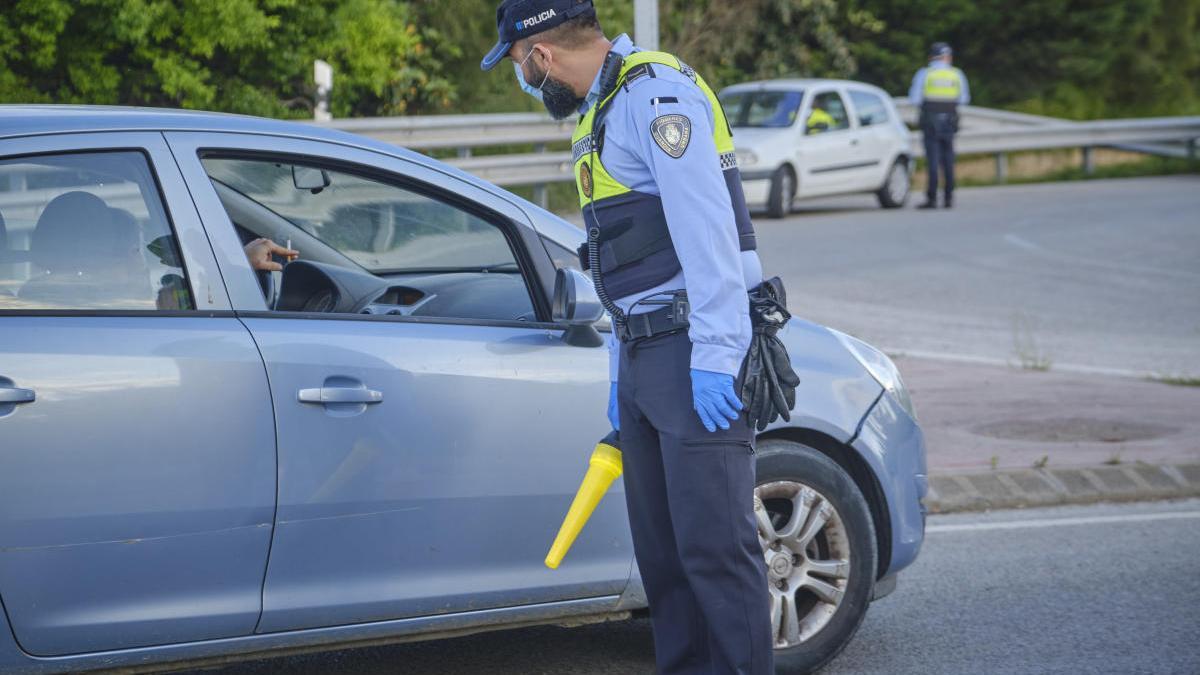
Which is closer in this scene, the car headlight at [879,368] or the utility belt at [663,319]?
the utility belt at [663,319]

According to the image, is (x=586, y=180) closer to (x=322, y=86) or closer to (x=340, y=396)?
(x=340, y=396)

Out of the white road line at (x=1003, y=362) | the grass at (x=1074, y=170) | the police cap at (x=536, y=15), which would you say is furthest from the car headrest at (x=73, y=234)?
the grass at (x=1074, y=170)

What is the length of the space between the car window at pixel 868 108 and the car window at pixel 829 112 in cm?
28

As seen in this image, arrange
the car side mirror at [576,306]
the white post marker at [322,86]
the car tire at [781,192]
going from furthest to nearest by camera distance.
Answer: the car tire at [781,192] < the white post marker at [322,86] < the car side mirror at [576,306]

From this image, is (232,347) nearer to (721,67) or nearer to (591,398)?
(591,398)

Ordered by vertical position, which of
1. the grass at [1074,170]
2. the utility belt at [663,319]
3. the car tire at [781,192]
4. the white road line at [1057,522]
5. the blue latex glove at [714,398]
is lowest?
the grass at [1074,170]

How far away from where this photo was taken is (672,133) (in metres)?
3.43

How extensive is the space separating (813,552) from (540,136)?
13324mm

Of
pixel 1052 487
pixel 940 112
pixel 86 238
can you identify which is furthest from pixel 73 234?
pixel 940 112

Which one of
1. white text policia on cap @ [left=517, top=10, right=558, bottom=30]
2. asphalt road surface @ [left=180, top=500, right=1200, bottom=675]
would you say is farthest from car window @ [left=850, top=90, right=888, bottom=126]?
white text policia on cap @ [left=517, top=10, right=558, bottom=30]

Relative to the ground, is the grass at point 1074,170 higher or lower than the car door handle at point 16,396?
lower

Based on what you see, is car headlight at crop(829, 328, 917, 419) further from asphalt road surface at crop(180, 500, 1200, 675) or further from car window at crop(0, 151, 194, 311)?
car window at crop(0, 151, 194, 311)

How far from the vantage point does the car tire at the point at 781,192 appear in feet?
60.1

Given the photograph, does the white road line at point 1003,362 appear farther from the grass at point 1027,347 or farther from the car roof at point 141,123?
the car roof at point 141,123
